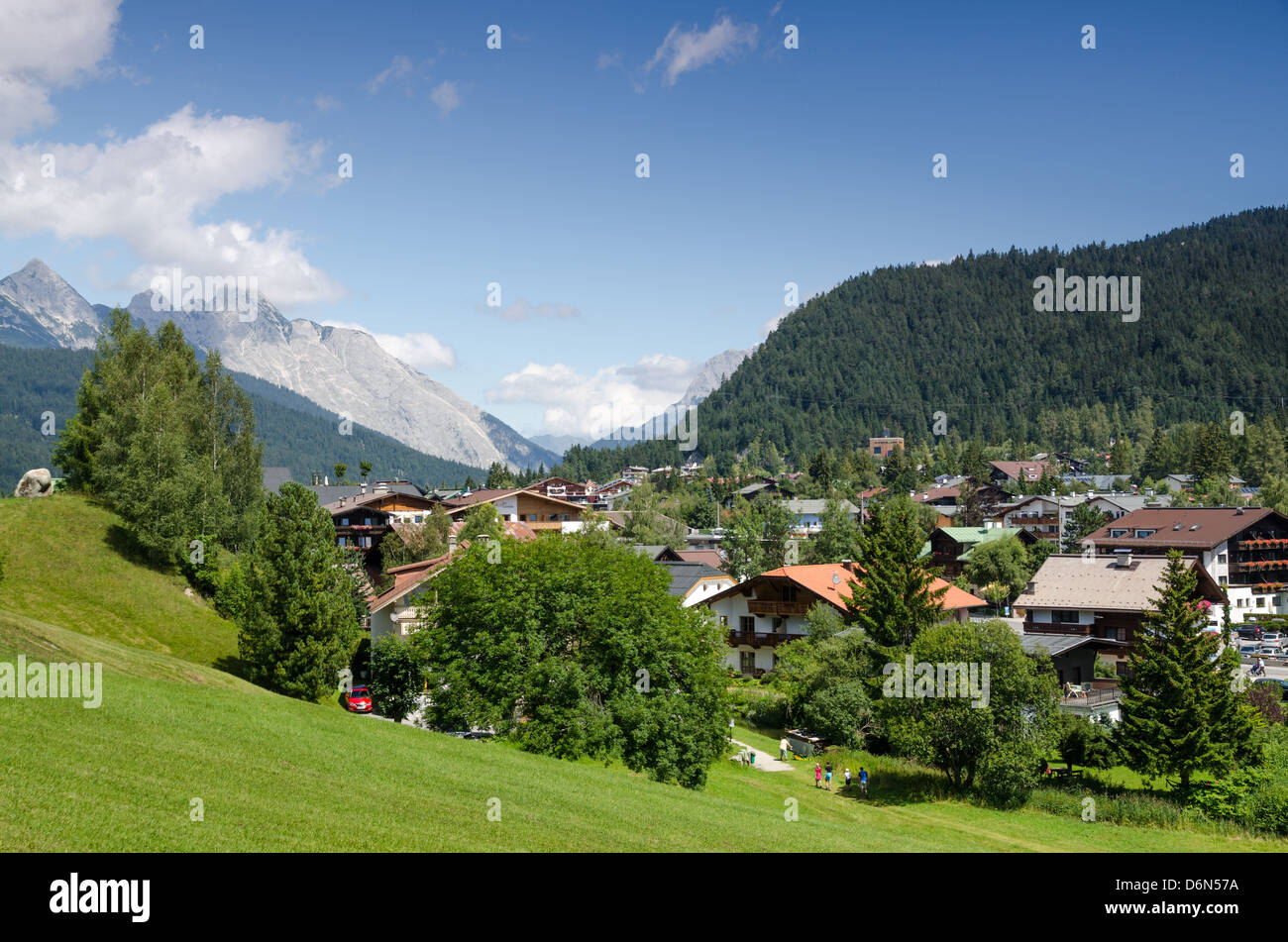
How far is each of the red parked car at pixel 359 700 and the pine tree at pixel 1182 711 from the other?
35.1 meters

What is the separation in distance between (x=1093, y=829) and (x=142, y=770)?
117 feet

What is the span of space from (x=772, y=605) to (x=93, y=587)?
43.8 m

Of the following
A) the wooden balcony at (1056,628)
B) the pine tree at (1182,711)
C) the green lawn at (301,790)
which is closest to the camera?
the green lawn at (301,790)

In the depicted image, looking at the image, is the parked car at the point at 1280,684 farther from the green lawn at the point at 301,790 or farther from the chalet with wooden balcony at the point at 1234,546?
the chalet with wooden balcony at the point at 1234,546

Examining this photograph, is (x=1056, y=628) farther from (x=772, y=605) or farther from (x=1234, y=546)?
(x=1234, y=546)

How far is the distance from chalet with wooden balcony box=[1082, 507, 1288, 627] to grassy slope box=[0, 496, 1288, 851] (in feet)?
198

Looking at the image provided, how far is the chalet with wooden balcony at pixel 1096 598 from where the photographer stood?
2464 inches

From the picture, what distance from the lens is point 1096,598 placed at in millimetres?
65375

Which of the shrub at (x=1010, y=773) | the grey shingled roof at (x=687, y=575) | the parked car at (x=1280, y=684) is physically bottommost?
the shrub at (x=1010, y=773)

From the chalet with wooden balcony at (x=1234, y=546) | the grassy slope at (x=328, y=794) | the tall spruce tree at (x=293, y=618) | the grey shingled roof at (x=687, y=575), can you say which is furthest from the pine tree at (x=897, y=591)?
the chalet with wooden balcony at (x=1234, y=546)

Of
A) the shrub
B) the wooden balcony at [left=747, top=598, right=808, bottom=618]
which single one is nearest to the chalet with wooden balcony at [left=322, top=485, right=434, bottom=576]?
the wooden balcony at [left=747, top=598, right=808, bottom=618]

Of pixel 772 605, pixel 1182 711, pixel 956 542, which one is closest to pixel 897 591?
pixel 772 605

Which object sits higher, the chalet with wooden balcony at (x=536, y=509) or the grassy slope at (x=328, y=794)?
the chalet with wooden balcony at (x=536, y=509)
